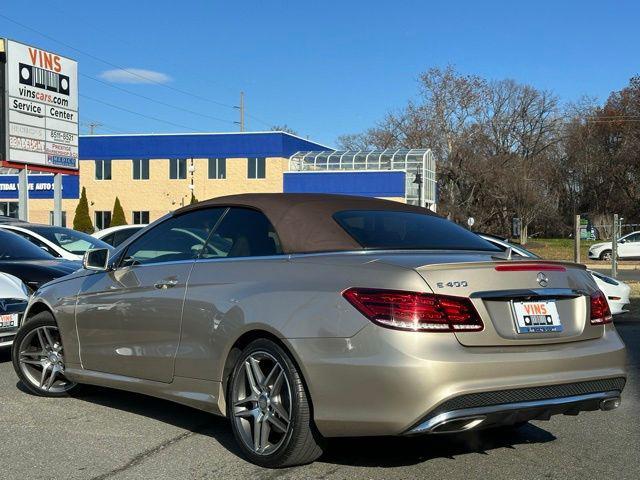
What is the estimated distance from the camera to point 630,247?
34.9 m

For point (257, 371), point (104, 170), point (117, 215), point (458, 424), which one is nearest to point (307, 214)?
point (257, 371)

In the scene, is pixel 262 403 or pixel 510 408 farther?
pixel 262 403

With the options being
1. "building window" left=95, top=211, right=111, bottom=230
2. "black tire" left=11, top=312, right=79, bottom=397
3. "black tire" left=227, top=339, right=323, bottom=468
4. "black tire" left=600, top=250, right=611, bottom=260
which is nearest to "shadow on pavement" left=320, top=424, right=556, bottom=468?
"black tire" left=227, top=339, right=323, bottom=468

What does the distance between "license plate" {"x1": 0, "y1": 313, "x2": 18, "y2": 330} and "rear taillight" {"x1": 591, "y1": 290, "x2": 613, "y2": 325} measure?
5621mm

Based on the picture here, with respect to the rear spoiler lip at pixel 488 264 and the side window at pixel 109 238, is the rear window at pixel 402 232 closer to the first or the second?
the rear spoiler lip at pixel 488 264

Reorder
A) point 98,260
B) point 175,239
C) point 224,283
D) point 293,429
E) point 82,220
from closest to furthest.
A: point 293,429, point 224,283, point 175,239, point 98,260, point 82,220

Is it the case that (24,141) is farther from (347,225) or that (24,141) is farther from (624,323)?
(347,225)

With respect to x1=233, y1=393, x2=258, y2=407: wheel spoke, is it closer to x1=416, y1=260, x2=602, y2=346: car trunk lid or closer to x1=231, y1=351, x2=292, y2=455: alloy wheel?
x1=231, y1=351, x2=292, y2=455: alloy wheel

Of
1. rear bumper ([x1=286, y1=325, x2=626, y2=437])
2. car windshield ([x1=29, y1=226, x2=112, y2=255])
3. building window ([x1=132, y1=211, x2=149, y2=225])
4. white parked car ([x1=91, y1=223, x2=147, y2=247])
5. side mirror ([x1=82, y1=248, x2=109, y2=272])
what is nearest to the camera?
rear bumper ([x1=286, y1=325, x2=626, y2=437])

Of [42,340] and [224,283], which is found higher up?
[224,283]

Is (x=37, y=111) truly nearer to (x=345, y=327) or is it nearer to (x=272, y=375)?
(x=272, y=375)

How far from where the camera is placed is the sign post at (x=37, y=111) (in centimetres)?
2233

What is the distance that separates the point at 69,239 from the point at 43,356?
6.86 metres

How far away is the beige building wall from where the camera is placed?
57812 millimetres
